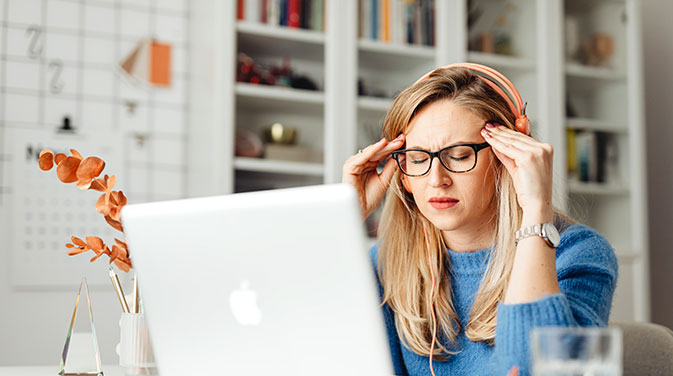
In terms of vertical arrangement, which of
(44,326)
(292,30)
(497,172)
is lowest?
(44,326)

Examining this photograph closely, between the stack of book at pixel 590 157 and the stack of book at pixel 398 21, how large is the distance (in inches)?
31.4

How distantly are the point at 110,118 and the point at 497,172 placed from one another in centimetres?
175

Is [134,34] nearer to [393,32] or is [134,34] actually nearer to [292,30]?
[292,30]

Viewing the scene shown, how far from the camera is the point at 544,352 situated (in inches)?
24.1

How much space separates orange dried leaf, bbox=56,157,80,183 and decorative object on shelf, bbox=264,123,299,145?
5.07 feet

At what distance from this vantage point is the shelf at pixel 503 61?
2824 millimetres

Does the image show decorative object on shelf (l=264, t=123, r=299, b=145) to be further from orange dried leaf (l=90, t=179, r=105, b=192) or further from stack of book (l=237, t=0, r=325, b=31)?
orange dried leaf (l=90, t=179, r=105, b=192)

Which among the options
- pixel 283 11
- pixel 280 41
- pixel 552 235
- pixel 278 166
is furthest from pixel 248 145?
pixel 552 235

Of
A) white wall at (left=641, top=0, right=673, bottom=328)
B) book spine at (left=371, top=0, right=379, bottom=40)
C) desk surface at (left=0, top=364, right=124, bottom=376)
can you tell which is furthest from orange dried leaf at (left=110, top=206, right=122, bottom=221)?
white wall at (left=641, top=0, right=673, bottom=328)

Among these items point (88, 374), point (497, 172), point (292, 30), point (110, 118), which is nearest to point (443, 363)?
point (497, 172)

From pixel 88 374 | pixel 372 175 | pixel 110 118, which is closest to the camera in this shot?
pixel 88 374

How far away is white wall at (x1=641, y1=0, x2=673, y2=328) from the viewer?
10.4ft

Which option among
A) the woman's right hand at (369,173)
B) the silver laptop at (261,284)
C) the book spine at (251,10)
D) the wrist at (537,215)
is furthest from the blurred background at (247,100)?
the silver laptop at (261,284)

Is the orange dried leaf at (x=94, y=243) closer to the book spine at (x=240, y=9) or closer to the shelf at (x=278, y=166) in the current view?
the shelf at (x=278, y=166)
